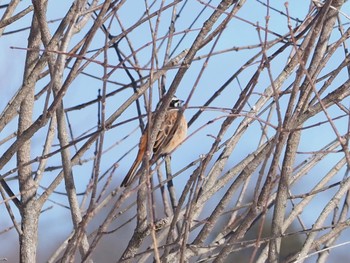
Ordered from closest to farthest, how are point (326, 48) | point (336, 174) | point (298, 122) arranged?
point (298, 122)
point (326, 48)
point (336, 174)

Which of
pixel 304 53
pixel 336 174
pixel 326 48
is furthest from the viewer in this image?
pixel 336 174

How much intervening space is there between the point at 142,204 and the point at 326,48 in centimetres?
95

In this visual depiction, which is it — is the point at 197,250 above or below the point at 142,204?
below

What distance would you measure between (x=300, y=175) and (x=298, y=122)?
1.43 ft

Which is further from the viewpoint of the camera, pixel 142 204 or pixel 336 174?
pixel 336 174

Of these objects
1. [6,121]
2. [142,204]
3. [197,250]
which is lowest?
[197,250]

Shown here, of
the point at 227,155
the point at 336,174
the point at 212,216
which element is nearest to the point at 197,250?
the point at 212,216

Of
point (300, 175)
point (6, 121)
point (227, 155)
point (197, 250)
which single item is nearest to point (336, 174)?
point (300, 175)

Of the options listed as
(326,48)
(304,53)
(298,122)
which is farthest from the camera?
(326,48)

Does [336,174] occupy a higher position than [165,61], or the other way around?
[165,61]

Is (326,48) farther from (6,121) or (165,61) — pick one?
(6,121)

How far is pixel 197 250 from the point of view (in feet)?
10.5

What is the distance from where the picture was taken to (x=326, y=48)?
3.37 metres

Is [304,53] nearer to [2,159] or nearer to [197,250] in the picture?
[197,250]
